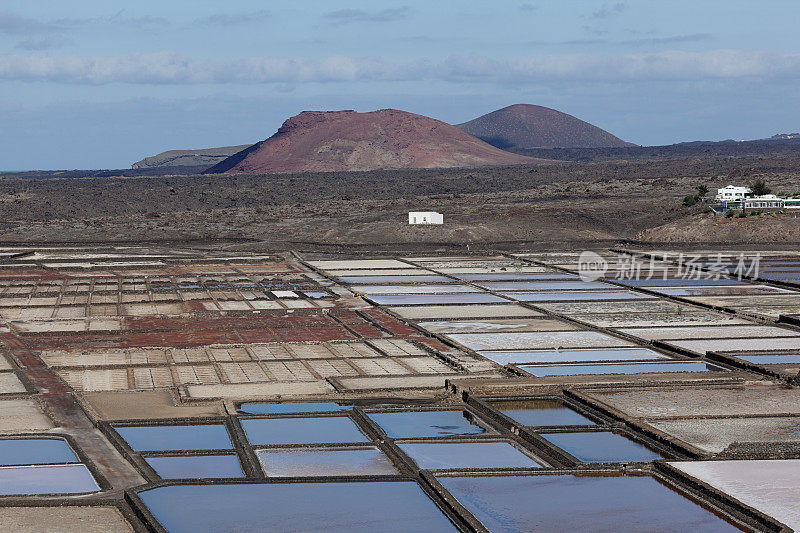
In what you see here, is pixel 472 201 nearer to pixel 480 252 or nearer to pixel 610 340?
pixel 480 252

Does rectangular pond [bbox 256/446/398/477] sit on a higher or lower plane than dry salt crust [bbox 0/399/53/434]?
higher

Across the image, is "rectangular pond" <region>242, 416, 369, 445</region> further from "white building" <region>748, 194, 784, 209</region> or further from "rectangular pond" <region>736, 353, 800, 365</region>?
"white building" <region>748, 194, 784, 209</region>

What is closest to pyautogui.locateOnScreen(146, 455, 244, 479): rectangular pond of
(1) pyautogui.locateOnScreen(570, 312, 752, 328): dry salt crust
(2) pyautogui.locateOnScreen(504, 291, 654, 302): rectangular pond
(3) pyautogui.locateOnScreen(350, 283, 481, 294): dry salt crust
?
(1) pyautogui.locateOnScreen(570, 312, 752, 328): dry salt crust

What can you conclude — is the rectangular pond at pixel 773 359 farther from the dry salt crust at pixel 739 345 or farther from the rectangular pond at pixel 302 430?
the rectangular pond at pixel 302 430

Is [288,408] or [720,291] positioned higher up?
[720,291]

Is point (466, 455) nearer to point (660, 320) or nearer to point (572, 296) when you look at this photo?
point (660, 320)

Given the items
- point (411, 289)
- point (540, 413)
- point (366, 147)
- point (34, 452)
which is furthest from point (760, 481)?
point (366, 147)
